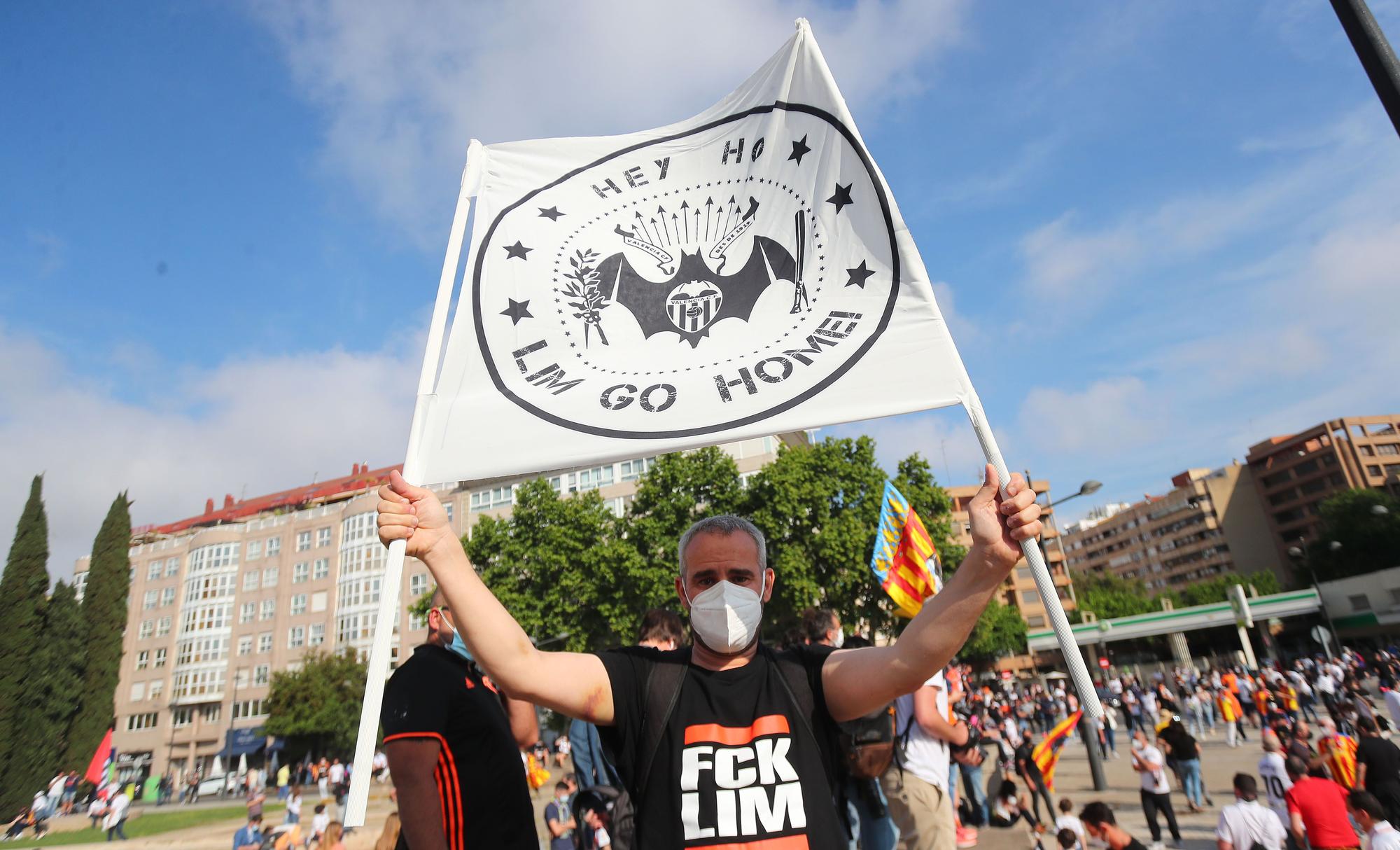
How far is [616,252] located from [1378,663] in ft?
128

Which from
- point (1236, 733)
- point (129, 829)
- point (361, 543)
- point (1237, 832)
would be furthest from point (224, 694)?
point (1237, 832)

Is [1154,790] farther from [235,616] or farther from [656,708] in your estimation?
[235,616]

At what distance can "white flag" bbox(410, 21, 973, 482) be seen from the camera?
3.04 metres

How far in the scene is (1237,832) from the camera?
7773 mm

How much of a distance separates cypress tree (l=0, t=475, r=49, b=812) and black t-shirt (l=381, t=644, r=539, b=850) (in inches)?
1791

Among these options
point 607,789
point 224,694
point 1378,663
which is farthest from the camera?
point 224,694

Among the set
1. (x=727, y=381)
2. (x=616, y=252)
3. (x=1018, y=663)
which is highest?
(x=616, y=252)

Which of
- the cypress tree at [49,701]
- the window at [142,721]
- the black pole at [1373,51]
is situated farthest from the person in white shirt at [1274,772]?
the window at [142,721]

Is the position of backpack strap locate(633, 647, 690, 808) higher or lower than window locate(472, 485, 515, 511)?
lower

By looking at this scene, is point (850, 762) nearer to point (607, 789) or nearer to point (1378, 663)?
point (607, 789)

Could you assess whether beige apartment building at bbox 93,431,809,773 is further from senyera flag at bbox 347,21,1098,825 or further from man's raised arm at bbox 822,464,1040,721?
man's raised arm at bbox 822,464,1040,721

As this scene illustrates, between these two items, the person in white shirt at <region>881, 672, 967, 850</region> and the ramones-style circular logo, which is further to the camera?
the person in white shirt at <region>881, 672, 967, 850</region>

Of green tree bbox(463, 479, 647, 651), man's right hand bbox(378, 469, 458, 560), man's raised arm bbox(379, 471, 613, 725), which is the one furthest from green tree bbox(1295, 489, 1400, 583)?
man's right hand bbox(378, 469, 458, 560)

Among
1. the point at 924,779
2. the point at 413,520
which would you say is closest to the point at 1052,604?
the point at 413,520
